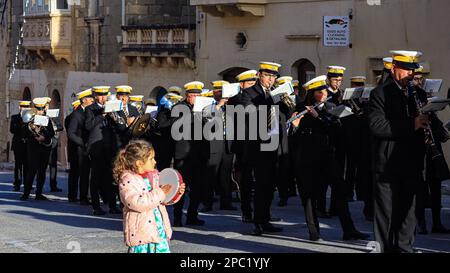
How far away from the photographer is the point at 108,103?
55.4 feet

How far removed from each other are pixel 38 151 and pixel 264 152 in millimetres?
7200

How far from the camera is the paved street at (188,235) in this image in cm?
1255

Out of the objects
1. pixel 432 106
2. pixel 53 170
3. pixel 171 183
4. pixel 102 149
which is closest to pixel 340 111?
pixel 432 106

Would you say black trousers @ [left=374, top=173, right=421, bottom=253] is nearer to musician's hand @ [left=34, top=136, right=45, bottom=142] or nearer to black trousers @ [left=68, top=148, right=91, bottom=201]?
black trousers @ [left=68, top=148, right=91, bottom=201]

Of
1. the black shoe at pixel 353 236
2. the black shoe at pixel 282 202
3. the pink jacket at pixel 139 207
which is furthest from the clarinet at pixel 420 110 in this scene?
the black shoe at pixel 282 202

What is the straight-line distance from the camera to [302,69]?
27.7 m

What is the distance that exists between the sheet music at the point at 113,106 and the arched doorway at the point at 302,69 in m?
11.0

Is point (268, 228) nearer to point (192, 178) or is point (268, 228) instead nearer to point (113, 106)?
point (192, 178)

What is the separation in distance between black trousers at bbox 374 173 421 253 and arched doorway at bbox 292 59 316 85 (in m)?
16.5

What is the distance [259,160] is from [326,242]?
1.29m

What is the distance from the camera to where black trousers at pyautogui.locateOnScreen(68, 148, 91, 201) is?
18.3 meters

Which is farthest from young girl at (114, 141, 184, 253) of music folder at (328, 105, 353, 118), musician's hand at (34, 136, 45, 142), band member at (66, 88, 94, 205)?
musician's hand at (34, 136, 45, 142)
